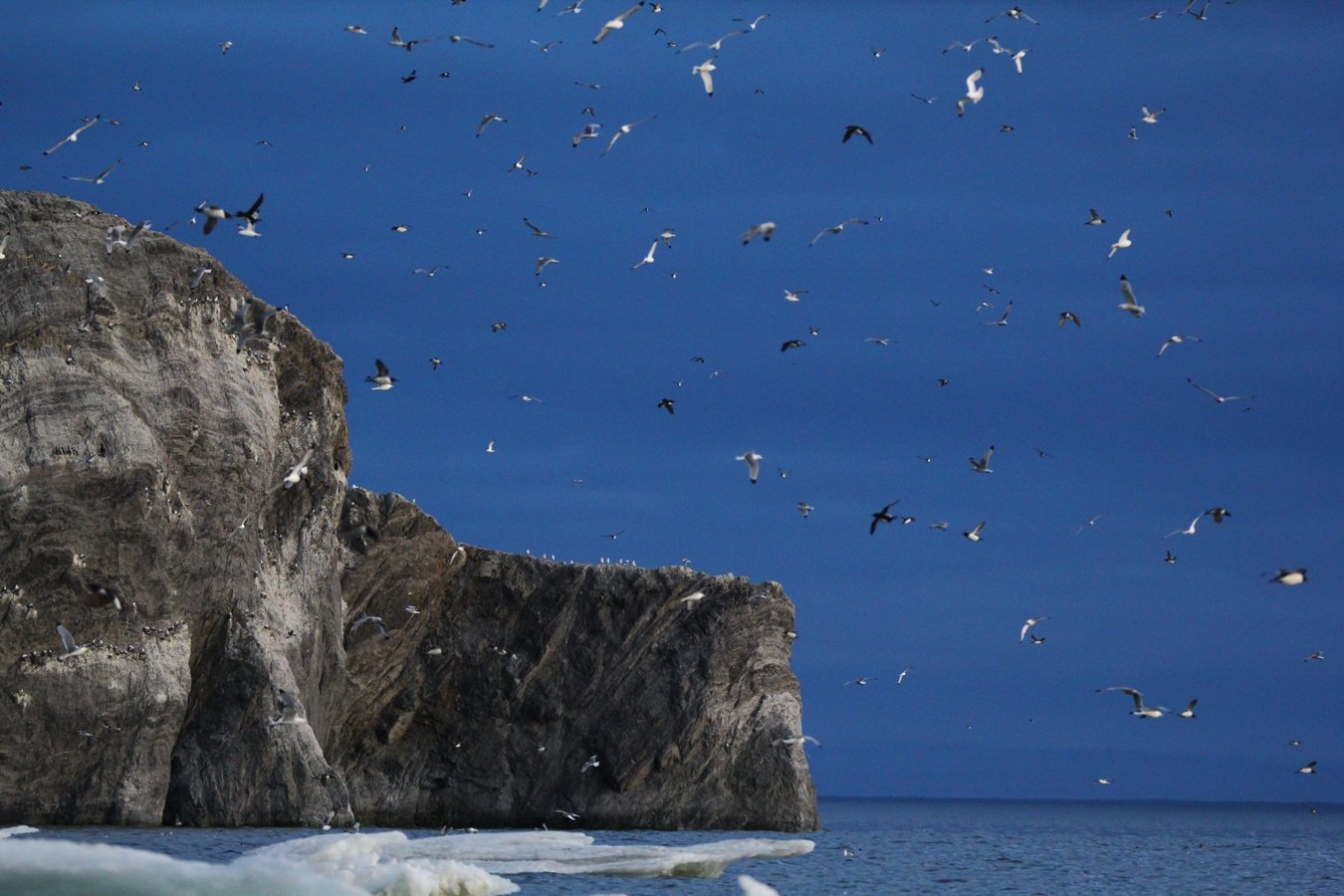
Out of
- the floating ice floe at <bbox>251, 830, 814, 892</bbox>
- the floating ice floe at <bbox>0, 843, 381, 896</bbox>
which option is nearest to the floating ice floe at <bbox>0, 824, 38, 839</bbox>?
the floating ice floe at <bbox>251, 830, 814, 892</bbox>

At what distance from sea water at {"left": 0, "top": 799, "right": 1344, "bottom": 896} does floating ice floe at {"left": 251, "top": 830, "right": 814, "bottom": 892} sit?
0.06 meters

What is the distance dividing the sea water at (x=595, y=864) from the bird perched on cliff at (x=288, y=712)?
3.40 meters

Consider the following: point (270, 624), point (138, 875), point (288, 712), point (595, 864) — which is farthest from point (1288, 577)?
point (270, 624)

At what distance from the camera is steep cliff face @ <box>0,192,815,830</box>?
52.2 meters

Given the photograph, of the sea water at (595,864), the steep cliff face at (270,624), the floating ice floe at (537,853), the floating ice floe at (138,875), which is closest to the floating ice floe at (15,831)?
the sea water at (595,864)

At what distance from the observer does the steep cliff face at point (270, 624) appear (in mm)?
52219

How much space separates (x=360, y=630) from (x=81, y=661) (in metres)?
19.3

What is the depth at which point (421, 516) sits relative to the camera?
7250 centimetres

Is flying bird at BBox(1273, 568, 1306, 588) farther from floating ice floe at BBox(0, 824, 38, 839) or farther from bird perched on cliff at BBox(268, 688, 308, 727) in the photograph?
bird perched on cliff at BBox(268, 688, 308, 727)

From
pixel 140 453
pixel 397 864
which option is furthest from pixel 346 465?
pixel 397 864

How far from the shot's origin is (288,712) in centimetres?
5425

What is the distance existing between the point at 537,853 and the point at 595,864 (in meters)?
2.25

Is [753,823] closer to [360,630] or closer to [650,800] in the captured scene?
[650,800]

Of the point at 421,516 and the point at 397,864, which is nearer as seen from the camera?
the point at 397,864
